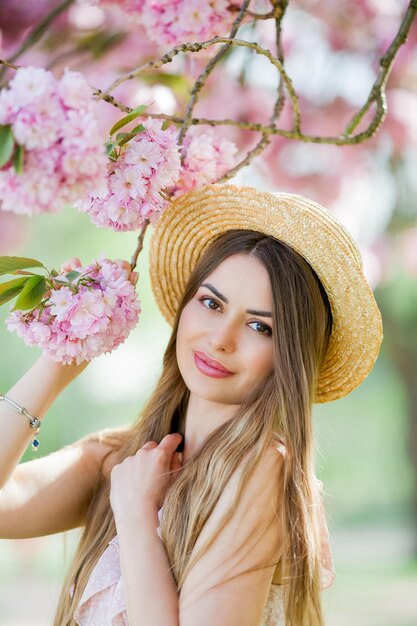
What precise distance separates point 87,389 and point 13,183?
9723mm

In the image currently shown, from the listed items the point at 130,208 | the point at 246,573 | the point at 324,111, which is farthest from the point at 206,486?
the point at 324,111

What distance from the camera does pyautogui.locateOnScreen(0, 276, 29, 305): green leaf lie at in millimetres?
1405

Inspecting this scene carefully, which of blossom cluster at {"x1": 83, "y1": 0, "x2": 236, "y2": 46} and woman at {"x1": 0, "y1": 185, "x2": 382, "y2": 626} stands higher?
blossom cluster at {"x1": 83, "y1": 0, "x2": 236, "y2": 46}

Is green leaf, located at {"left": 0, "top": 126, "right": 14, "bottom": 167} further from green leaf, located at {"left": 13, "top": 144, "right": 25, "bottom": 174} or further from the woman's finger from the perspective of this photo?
the woman's finger

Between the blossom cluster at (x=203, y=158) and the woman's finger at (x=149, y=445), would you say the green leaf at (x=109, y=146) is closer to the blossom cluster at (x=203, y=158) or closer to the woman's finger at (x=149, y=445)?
the blossom cluster at (x=203, y=158)

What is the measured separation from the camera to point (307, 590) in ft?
5.77

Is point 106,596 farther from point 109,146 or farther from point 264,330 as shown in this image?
point 109,146

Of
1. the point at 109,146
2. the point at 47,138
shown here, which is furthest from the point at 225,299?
the point at 47,138

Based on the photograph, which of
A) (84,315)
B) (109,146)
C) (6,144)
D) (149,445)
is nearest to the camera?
(6,144)

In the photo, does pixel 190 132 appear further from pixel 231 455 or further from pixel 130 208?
pixel 231 455

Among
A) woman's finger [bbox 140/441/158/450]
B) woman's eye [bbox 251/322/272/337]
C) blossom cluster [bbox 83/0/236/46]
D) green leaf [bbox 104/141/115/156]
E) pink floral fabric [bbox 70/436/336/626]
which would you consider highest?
blossom cluster [bbox 83/0/236/46]

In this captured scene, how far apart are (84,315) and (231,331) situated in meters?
0.38

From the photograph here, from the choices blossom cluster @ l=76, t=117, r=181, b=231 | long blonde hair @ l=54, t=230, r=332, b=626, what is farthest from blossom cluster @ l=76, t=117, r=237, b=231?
long blonde hair @ l=54, t=230, r=332, b=626

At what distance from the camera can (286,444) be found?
5.70ft
